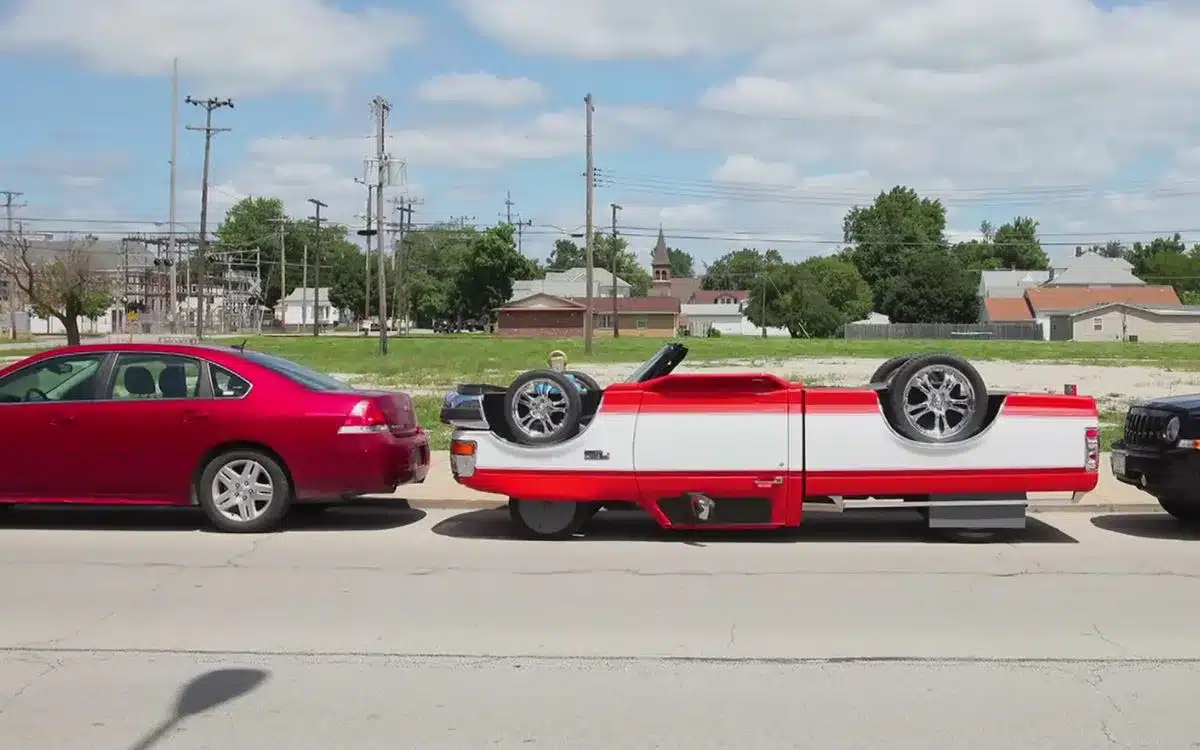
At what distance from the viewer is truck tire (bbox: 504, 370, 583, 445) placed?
9617 millimetres

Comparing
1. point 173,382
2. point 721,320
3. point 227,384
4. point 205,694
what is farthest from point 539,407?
point 721,320

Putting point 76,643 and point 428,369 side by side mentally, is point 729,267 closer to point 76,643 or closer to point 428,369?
point 428,369

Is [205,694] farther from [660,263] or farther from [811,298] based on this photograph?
[660,263]

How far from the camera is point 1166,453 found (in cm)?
977

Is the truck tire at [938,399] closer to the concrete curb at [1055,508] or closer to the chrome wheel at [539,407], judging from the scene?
the concrete curb at [1055,508]

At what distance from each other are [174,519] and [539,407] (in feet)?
12.3

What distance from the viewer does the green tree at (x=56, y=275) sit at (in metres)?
46.9

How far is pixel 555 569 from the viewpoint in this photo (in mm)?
8797

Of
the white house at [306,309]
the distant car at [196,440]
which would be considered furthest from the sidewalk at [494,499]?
the white house at [306,309]

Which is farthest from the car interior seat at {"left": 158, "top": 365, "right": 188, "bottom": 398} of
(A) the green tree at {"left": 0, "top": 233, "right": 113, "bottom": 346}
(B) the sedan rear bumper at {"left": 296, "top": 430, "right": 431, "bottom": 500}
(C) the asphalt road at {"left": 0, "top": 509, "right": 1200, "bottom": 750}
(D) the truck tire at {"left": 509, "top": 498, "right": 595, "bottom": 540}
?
(A) the green tree at {"left": 0, "top": 233, "right": 113, "bottom": 346}

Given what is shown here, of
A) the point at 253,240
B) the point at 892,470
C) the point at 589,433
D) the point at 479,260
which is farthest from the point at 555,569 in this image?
the point at 253,240

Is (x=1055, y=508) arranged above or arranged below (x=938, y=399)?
below

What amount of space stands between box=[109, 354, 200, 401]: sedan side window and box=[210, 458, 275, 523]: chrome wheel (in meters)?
0.71

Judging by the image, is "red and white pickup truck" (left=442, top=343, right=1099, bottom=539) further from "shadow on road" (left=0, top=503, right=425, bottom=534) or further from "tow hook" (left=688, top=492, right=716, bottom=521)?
"shadow on road" (left=0, top=503, right=425, bottom=534)
